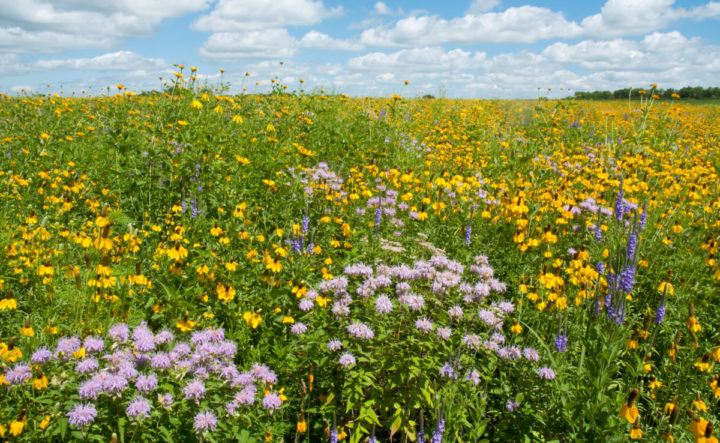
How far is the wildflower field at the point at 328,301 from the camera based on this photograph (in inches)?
79.0

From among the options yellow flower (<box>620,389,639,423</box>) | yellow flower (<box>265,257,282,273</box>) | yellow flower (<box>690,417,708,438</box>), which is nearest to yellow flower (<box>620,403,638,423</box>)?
yellow flower (<box>620,389,639,423</box>)

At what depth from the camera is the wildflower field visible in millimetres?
2006

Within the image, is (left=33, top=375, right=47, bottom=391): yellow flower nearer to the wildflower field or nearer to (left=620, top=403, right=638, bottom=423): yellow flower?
the wildflower field

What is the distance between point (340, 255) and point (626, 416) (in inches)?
103

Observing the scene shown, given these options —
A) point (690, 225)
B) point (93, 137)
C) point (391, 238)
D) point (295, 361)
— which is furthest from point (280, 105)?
point (690, 225)

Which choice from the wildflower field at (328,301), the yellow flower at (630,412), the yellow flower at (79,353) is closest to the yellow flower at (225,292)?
the wildflower field at (328,301)

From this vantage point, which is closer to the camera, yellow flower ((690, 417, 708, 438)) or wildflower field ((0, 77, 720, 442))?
yellow flower ((690, 417, 708, 438))

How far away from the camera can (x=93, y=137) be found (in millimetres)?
6695

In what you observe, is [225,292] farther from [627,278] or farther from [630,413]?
[627,278]

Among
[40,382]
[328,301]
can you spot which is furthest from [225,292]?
[40,382]

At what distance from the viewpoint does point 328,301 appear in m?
2.90

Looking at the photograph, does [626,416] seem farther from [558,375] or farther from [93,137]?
[93,137]

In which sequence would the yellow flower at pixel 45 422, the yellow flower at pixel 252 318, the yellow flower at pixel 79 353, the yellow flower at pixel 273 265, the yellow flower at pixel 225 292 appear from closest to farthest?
the yellow flower at pixel 45 422 → the yellow flower at pixel 79 353 → the yellow flower at pixel 252 318 → the yellow flower at pixel 225 292 → the yellow flower at pixel 273 265

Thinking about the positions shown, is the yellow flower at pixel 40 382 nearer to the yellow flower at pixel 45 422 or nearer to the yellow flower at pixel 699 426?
the yellow flower at pixel 45 422
